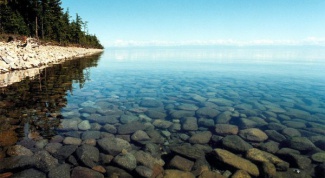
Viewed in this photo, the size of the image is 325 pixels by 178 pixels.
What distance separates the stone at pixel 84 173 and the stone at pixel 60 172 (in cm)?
17

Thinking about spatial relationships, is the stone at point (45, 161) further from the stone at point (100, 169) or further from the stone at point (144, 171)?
A: the stone at point (144, 171)

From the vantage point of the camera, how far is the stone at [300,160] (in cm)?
715

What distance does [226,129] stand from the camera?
9.91 meters

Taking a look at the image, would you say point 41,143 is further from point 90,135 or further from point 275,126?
point 275,126

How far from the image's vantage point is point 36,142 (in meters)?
7.84

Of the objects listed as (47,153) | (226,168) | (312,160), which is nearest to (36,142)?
(47,153)

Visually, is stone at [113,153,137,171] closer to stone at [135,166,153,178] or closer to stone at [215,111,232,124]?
stone at [135,166,153,178]

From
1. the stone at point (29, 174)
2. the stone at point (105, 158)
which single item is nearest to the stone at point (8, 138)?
the stone at point (29, 174)

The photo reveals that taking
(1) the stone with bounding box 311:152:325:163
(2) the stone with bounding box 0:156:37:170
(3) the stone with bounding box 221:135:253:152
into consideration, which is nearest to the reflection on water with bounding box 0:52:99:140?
(2) the stone with bounding box 0:156:37:170

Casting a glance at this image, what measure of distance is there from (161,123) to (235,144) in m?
3.44

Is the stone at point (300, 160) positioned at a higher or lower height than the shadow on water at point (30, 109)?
lower

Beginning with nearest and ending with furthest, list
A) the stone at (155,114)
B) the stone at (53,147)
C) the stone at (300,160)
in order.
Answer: the stone at (300,160)
the stone at (53,147)
the stone at (155,114)

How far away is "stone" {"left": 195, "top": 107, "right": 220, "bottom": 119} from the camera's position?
39.1ft

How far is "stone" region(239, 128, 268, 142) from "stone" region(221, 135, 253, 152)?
0.58 metres
